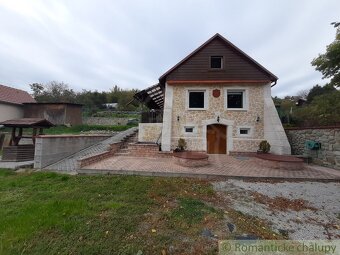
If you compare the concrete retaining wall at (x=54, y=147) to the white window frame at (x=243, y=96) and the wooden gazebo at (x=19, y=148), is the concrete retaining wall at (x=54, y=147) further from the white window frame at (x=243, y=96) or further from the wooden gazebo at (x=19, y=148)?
the white window frame at (x=243, y=96)

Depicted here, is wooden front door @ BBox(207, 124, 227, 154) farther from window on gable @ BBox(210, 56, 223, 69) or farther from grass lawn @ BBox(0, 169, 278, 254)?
grass lawn @ BBox(0, 169, 278, 254)

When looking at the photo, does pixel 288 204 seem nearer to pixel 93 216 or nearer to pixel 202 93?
pixel 93 216

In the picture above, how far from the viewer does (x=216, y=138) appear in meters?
11.5

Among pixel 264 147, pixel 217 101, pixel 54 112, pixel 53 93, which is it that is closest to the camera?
pixel 264 147

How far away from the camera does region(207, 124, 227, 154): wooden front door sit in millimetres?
11469

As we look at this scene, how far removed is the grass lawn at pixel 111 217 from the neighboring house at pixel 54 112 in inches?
817

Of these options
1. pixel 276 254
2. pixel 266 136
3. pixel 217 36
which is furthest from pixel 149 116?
pixel 276 254

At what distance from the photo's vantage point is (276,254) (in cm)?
275

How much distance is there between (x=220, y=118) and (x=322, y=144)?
4968mm

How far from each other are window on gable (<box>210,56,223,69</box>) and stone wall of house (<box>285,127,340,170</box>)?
230 inches

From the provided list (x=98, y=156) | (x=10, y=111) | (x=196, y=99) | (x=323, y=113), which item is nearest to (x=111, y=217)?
(x=98, y=156)

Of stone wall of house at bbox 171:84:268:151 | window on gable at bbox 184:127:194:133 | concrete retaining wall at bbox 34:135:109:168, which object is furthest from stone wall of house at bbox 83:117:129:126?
window on gable at bbox 184:127:194:133

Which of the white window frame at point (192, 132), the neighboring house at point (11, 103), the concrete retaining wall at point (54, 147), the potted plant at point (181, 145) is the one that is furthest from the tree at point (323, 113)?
the neighboring house at point (11, 103)

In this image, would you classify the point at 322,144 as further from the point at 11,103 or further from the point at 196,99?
the point at 11,103
